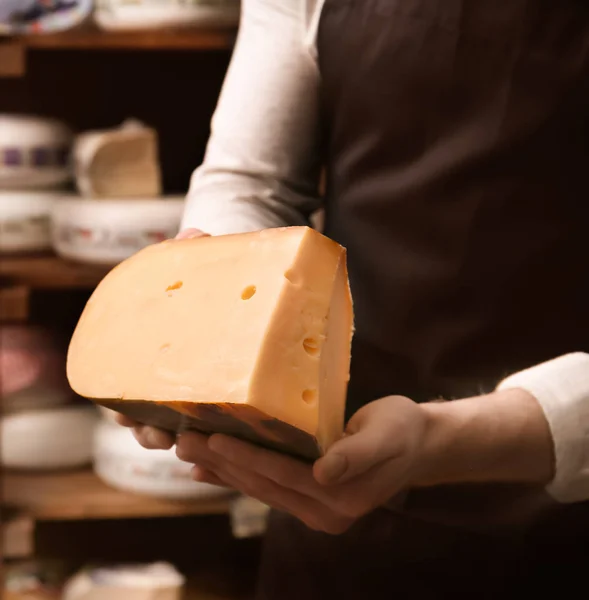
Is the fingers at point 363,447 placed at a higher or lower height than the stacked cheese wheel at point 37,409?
Result: higher

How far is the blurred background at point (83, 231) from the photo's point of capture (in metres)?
1.07

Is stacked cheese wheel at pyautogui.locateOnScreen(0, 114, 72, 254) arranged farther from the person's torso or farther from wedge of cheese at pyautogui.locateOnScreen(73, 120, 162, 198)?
the person's torso

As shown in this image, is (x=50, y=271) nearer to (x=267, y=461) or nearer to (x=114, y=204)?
(x=114, y=204)

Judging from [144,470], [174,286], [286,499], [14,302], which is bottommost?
[144,470]

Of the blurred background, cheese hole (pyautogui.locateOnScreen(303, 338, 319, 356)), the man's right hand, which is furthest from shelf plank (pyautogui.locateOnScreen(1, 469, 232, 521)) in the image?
A: cheese hole (pyautogui.locateOnScreen(303, 338, 319, 356))

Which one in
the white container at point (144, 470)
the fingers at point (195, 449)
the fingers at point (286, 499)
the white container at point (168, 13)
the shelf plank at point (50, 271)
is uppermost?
the white container at point (168, 13)

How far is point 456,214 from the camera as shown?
59 cm

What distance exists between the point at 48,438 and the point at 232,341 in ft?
2.77

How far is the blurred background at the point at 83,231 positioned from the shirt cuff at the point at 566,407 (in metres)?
0.66

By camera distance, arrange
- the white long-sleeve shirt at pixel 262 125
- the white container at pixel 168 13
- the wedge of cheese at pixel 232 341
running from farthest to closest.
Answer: the white container at pixel 168 13
the white long-sleeve shirt at pixel 262 125
the wedge of cheese at pixel 232 341

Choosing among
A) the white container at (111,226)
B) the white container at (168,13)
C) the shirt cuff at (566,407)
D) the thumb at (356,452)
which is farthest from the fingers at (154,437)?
the white container at (168,13)

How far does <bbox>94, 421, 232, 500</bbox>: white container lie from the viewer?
3.74 ft

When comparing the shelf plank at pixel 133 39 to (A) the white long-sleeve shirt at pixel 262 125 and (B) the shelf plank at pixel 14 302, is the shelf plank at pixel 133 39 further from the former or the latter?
(A) the white long-sleeve shirt at pixel 262 125

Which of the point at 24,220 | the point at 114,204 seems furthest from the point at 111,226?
the point at 24,220
